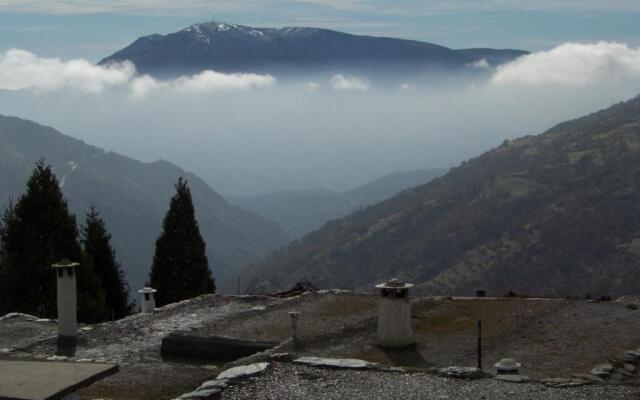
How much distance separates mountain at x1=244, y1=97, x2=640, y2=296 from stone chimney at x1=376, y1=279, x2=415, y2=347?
90.2m

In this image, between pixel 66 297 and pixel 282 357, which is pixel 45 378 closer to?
pixel 282 357

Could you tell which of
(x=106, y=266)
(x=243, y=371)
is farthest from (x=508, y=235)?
(x=243, y=371)

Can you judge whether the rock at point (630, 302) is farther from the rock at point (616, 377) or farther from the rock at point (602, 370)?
the rock at point (616, 377)

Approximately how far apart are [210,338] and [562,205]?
459 feet

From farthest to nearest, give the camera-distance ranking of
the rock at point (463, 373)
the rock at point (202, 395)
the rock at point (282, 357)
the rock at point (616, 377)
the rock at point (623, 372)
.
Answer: the rock at point (282, 357) < the rock at point (623, 372) < the rock at point (616, 377) < the rock at point (463, 373) < the rock at point (202, 395)

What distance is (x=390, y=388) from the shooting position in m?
14.1

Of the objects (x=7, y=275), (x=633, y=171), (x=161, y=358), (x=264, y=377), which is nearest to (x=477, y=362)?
(x=264, y=377)

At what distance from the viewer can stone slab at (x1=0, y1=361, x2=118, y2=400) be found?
33.3ft

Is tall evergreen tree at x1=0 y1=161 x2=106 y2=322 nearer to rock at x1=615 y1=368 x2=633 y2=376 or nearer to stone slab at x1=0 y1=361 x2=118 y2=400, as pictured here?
stone slab at x1=0 y1=361 x2=118 y2=400

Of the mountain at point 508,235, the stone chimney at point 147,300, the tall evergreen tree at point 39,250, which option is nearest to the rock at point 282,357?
the stone chimney at point 147,300

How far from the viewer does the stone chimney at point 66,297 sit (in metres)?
20.2

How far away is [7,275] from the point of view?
104 feet

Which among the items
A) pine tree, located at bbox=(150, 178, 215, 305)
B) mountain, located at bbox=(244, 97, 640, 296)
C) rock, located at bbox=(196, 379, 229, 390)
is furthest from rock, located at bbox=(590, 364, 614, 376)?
mountain, located at bbox=(244, 97, 640, 296)

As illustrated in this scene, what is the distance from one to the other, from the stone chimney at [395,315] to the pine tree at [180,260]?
17510 millimetres
